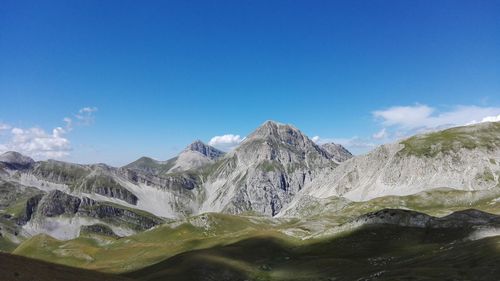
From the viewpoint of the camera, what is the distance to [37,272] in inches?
1608

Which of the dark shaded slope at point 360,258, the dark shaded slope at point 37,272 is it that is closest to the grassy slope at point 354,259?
the dark shaded slope at point 360,258

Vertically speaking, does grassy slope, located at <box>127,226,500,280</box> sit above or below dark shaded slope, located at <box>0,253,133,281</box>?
below

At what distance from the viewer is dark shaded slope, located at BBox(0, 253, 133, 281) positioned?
38094 millimetres

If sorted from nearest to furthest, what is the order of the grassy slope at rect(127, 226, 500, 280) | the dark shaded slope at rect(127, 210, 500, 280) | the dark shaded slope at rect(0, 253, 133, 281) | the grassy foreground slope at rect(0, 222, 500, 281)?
the dark shaded slope at rect(0, 253, 133, 281), the grassy foreground slope at rect(0, 222, 500, 281), the grassy slope at rect(127, 226, 500, 280), the dark shaded slope at rect(127, 210, 500, 280)

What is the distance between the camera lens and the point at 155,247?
17612 centimetres

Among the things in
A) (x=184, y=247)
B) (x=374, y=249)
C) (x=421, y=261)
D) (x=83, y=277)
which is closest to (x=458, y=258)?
(x=421, y=261)

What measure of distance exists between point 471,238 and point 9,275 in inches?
3611

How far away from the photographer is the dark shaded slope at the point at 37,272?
38094 millimetres

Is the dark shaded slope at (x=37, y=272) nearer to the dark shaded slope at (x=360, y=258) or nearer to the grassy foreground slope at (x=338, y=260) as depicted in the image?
the grassy foreground slope at (x=338, y=260)

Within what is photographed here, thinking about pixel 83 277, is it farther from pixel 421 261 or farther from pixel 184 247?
pixel 184 247

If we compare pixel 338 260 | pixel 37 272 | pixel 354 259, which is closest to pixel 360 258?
pixel 354 259

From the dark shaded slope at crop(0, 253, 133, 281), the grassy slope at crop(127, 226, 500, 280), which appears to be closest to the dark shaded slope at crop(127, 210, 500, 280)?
the grassy slope at crop(127, 226, 500, 280)

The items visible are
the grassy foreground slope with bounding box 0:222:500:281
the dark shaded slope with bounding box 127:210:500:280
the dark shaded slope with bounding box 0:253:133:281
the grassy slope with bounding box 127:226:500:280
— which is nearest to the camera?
the dark shaded slope with bounding box 0:253:133:281

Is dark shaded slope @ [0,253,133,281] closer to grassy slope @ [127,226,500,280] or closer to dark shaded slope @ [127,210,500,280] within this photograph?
grassy slope @ [127,226,500,280]
